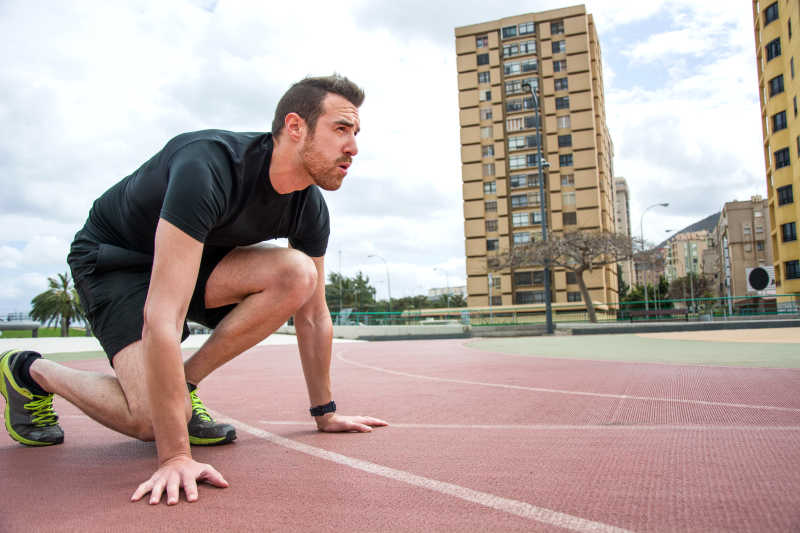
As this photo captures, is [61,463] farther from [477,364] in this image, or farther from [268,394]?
[477,364]

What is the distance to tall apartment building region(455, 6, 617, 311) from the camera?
57875 millimetres

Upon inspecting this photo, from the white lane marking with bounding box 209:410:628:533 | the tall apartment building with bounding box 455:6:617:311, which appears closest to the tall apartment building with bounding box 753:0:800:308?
the tall apartment building with bounding box 455:6:617:311

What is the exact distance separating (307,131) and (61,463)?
189 cm

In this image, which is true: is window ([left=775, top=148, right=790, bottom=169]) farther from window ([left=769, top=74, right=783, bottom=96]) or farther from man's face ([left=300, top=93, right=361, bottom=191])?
man's face ([left=300, top=93, right=361, bottom=191])

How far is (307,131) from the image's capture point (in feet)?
8.35

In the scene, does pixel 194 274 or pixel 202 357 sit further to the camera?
pixel 202 357

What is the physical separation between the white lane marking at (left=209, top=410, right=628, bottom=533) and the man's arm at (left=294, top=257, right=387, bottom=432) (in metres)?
0.34

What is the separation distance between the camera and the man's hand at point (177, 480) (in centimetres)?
196

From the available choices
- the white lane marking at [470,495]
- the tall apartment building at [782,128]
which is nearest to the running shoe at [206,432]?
the white lane marking at [470,495]

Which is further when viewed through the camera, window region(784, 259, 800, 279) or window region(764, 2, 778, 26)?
window region(764, 2, 778, 26)

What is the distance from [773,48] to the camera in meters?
42.1

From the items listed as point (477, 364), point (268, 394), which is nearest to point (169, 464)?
point (268, 394)

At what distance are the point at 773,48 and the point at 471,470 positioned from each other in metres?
51.1

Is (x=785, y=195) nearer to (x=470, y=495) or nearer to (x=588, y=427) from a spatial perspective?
(x=588, y=427)
